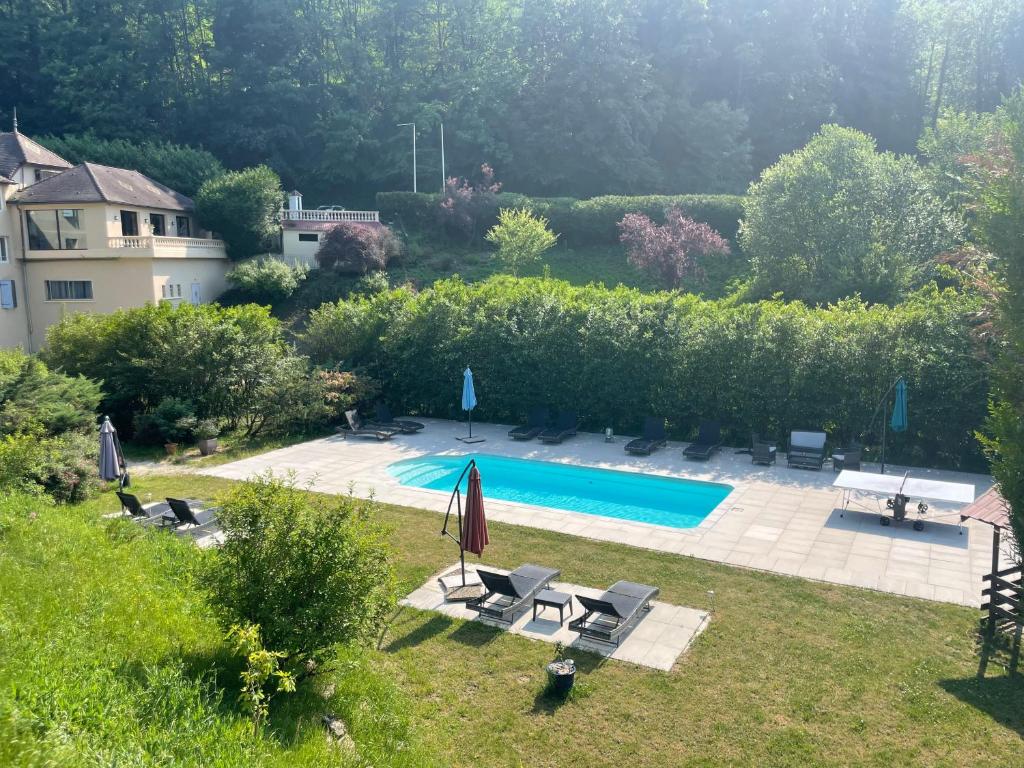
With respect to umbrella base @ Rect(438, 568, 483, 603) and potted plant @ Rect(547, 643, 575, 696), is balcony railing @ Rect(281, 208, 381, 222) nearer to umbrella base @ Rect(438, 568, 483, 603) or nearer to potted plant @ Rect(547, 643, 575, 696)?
umbrella base @ Rect(438, 568, 483, 603)

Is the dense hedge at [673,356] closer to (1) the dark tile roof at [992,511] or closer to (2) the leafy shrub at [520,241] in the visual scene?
(1) the dark tile roof at [992,511]

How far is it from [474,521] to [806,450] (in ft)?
36.0

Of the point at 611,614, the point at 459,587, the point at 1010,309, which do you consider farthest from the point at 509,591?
the point at 1010,309

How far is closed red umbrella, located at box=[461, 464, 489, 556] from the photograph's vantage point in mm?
11055

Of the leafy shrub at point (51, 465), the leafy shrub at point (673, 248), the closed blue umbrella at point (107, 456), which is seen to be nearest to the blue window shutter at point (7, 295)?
the leafy shrub at point (51, 465)

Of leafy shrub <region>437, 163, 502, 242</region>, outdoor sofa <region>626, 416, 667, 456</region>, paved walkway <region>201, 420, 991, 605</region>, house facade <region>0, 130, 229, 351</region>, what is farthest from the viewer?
leafy shrub <region>437, 163, 502, 242</region>

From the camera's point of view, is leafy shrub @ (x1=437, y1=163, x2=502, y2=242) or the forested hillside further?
the forested hillside

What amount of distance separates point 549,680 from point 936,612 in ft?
19.1

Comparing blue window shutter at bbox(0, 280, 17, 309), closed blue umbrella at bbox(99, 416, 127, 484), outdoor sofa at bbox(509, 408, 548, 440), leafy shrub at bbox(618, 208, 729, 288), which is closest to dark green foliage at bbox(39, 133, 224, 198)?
blue window shutter at bbox(0, 280, 17, 309)

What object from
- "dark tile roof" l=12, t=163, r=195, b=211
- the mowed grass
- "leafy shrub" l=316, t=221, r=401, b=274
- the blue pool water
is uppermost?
"dark tile roof" l=12, t=163, r=195, b=211

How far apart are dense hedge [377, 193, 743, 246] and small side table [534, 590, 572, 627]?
112 feet

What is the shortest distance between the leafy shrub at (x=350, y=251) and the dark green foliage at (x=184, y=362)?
52.1ft

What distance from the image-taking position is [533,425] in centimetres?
2250

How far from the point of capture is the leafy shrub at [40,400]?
15.7m
